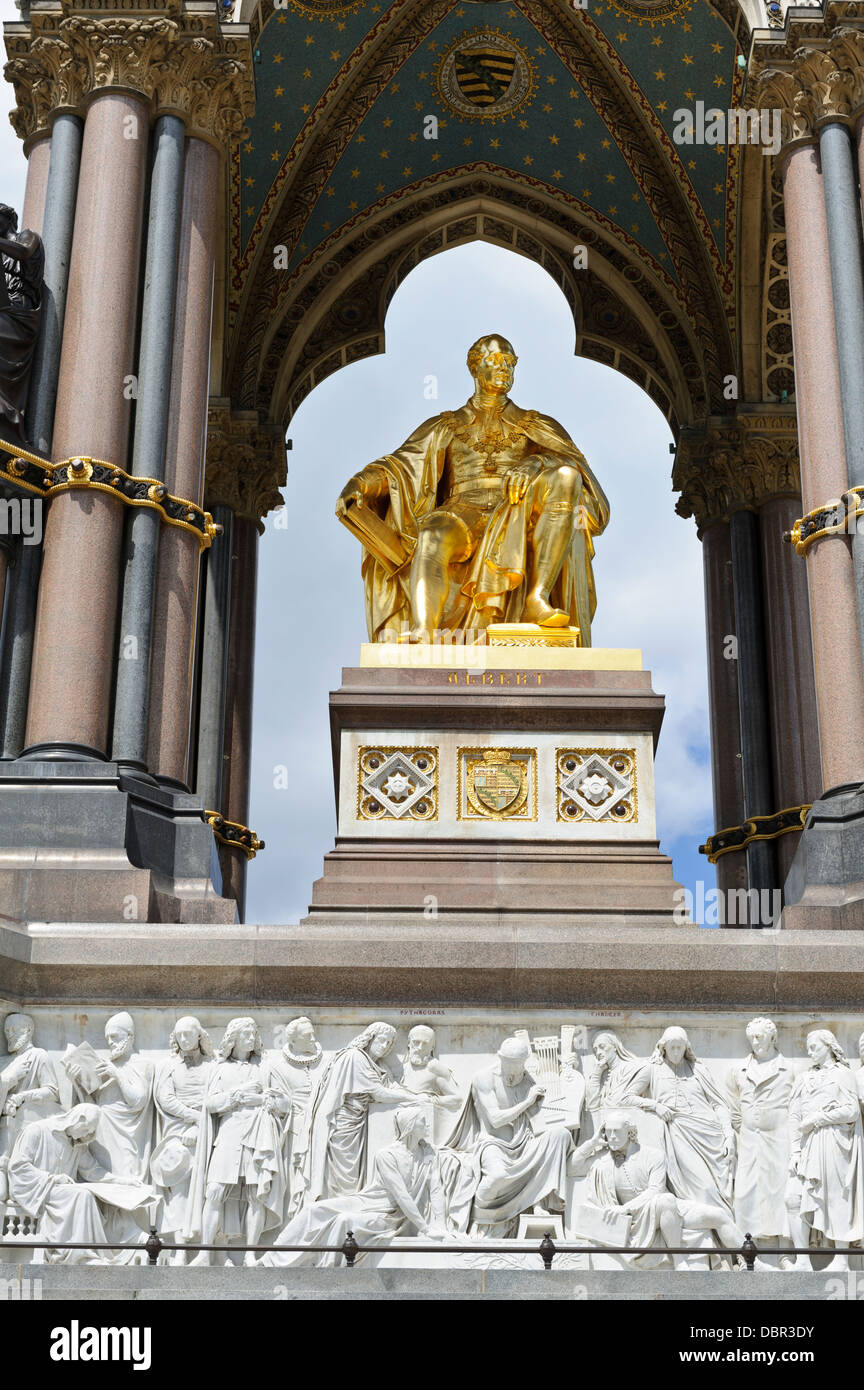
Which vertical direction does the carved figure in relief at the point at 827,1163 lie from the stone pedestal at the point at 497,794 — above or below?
below

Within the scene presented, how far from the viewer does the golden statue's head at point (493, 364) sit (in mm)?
17844

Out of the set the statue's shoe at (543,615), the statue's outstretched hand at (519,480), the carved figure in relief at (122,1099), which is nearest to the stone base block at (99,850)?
the carved figure in relief at (122,1099)

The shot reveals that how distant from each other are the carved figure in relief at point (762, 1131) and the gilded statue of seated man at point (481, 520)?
246 inches

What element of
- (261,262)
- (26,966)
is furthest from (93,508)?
(261,262)

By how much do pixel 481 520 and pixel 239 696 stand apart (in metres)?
4.58

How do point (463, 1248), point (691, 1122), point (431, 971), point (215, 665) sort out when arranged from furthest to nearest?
point (215, 665)
point (431, 971)
point (691, 1122)
point (463, 1248)

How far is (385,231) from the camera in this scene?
2261cm

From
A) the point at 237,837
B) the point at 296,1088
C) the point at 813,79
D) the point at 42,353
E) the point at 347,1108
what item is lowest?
the point at 347,1108

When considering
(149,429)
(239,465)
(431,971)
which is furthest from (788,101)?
(431,971)

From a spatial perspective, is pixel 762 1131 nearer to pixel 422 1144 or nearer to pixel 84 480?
pixel 422 1144

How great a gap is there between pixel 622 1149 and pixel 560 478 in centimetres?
811

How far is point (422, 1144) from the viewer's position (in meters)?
10.4

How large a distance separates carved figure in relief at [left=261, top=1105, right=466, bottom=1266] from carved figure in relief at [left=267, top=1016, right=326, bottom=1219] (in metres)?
0.23

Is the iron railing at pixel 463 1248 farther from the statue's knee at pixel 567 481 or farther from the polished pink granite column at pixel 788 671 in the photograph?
the polished pink granite column at pixel 788 671
